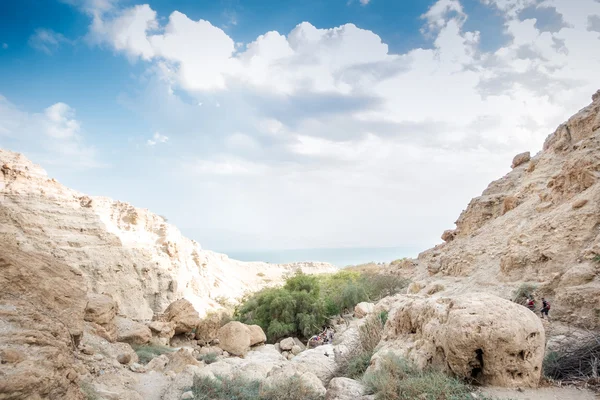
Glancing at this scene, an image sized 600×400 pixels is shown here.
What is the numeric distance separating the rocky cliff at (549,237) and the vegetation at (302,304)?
412 cm

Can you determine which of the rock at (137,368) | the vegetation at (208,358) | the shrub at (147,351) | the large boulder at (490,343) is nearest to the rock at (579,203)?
the large boulder at (490,343)

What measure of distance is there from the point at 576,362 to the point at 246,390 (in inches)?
242

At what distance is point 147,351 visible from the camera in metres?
11.3

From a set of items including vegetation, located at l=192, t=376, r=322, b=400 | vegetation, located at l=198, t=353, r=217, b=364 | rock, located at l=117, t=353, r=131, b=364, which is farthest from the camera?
vegetation, located at l=198, t=353, r=217, b=364

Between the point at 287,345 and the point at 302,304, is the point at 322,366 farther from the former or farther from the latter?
the point at 302,304

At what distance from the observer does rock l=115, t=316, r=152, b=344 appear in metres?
12.0

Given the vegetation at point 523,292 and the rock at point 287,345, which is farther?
the rock at point 287,345

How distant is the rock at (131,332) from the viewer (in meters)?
12.0

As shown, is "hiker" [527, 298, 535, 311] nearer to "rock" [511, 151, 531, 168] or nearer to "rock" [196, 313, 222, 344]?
"rock" [196, 313, 222, 344]

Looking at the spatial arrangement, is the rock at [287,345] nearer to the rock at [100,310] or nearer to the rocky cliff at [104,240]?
the rock at [100,310]

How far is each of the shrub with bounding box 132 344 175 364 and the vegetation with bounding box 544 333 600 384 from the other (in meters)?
10.6

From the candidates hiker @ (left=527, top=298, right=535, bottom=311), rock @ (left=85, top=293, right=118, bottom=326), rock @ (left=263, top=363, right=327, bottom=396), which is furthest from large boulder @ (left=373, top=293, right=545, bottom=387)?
rock @ (left=85, top=293, right=118, bottom=326)

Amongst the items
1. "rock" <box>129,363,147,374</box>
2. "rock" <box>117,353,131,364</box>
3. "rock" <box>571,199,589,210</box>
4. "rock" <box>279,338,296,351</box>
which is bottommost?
"rock" <box>279,338,296,351</box>

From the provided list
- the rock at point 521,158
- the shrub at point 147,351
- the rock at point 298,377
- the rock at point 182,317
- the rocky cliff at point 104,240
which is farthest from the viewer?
the rock at point 521,158
